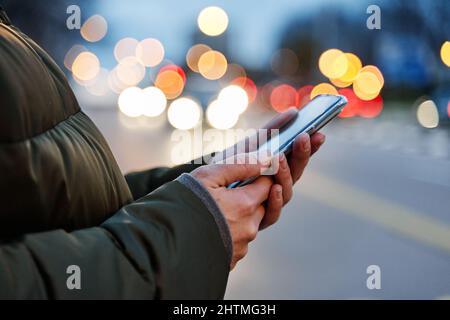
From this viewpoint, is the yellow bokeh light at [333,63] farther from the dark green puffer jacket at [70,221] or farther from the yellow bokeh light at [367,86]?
the dark green puffer jacket at [70,221]

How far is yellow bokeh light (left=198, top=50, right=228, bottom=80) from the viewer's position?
219ft

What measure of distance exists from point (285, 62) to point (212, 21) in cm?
1281

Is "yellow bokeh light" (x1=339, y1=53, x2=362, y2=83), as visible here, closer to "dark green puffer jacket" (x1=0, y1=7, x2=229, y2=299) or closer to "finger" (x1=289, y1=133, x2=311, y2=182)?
"finger" (x1=289, y1=133, x2=311, y2=182)

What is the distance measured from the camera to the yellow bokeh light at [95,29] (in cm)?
3916

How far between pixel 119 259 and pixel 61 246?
102 millimetres

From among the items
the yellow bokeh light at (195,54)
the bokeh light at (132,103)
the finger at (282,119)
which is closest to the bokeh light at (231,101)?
the bokeh light at (132,103)

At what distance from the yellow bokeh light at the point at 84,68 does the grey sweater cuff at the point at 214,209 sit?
161 ft

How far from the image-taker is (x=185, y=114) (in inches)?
1150

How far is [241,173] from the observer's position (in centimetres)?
158

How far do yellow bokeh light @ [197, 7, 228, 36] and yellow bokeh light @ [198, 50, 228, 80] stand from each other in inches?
92.8

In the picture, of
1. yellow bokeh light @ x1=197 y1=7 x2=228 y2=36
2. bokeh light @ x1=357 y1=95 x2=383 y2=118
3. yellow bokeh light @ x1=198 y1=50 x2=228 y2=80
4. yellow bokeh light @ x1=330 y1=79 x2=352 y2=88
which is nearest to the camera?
bokeh light @ x1=357 y1=95 x2=383 y2=118

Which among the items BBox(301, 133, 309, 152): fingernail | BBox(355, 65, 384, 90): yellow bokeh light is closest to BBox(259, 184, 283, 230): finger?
BBox(301, 133, 309, 152): fingernail
